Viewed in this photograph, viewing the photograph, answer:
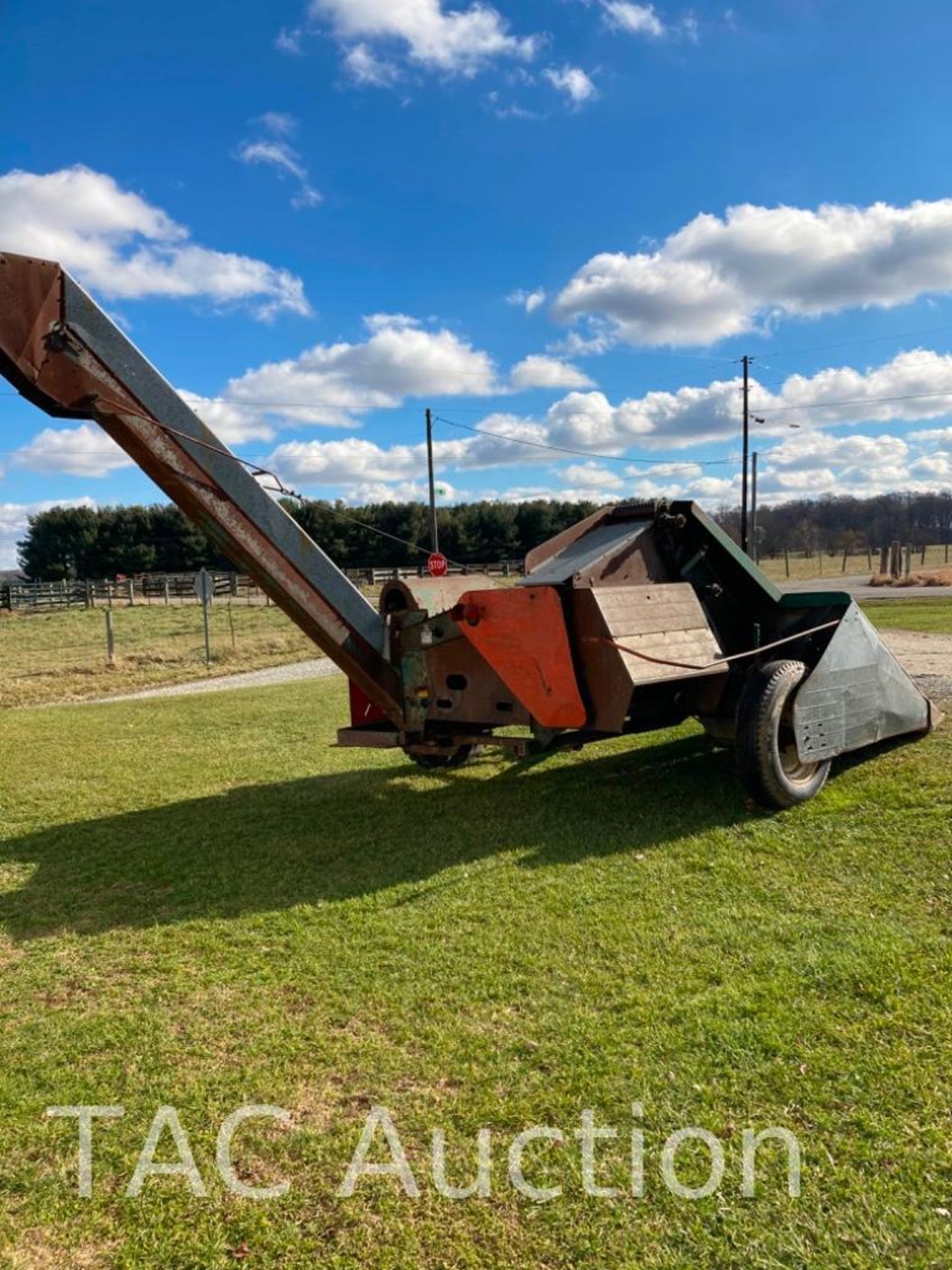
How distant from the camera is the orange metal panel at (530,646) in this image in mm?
4832

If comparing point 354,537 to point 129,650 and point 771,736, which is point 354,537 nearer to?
point 129,650

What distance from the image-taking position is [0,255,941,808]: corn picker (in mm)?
4836

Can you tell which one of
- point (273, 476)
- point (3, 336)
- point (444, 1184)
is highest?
point (3, 336)

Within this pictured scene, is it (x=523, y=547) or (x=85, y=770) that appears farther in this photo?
(x=523, y=547)

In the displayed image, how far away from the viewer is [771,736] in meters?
4.93

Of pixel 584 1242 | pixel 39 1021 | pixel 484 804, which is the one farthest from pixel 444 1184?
pixel 484 804

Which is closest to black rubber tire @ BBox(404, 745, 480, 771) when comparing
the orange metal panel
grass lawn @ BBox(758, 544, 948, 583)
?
the orange metal panel

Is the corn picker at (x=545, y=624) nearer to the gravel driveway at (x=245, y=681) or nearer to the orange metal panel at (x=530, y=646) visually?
the orange metal panel at (x=530, y=646)

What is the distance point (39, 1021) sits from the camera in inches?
126

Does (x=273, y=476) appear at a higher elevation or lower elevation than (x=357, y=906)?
higher

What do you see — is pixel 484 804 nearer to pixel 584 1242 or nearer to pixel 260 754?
pixel 260 754

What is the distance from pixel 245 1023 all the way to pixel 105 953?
1044 millimetres

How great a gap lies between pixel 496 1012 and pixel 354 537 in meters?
59.3

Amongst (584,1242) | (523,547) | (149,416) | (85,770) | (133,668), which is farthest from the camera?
(523,547)
